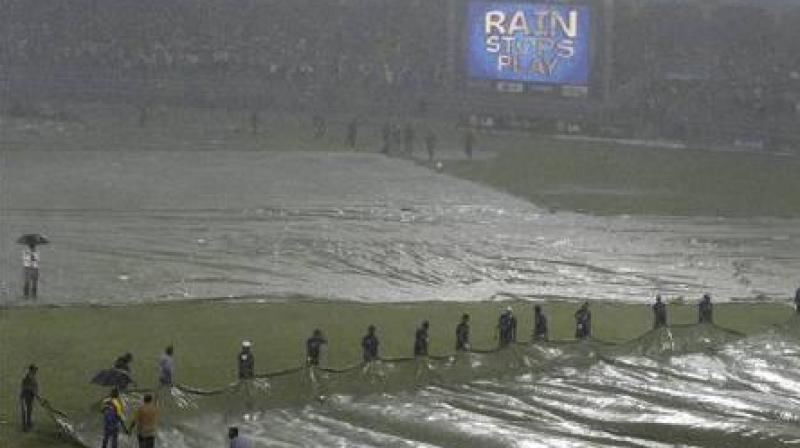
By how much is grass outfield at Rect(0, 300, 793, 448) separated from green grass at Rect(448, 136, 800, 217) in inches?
468

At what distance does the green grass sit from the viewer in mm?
36969

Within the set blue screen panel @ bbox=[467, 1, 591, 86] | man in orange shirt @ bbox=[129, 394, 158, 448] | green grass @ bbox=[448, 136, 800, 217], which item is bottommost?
man in orange shirt @ bbox=[129, 394, 158, 448]

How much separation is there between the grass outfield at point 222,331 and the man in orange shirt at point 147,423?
1.79 meters

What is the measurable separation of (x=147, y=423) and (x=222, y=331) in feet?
22.7

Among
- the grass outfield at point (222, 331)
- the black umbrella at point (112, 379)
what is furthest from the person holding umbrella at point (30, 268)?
the black umbrella at point (112, 379)

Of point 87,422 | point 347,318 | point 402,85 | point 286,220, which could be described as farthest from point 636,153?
point 87,422

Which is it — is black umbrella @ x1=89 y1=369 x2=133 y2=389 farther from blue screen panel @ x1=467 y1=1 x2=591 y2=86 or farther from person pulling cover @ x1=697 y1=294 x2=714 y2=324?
blue screen panel @ x1=467 y1=1 x2=591 y2=86

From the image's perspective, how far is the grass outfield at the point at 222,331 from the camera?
1830 centimetres

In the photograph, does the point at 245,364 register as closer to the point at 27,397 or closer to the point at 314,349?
the point at 314,349

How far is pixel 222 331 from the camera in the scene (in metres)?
21.3

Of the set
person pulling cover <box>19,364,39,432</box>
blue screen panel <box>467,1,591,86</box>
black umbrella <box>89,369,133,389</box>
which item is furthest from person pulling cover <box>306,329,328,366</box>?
blue screen panel <box>467,1,591,86</box>

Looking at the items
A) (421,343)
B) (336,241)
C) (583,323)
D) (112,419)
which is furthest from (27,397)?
(336,241)

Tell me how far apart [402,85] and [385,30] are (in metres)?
6.02

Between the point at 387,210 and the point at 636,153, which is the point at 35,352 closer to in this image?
the point at 387,210
